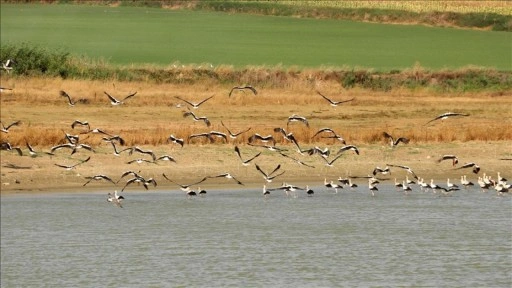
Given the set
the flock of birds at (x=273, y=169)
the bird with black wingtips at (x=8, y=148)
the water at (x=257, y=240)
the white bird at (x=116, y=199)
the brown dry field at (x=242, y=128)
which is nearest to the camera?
the water at (x=257, y=240)

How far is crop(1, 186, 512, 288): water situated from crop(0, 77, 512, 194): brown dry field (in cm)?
113

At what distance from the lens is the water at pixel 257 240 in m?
23.2

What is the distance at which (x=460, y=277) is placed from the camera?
23.6 meters

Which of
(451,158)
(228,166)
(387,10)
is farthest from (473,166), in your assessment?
(387,10)

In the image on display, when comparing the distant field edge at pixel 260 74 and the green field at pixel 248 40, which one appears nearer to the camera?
the distant field edge at pixel 260 74

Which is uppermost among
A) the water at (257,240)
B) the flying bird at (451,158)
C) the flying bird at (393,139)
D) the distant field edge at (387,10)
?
the distant field edge at (387,10)

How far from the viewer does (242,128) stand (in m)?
34.6

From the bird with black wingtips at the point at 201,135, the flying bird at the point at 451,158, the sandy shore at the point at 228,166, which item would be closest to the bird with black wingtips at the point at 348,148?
the sandy shore at the point at 228,166

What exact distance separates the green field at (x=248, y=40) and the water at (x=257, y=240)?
64.5 feet

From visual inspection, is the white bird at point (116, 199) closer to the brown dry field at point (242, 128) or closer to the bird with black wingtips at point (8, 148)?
the brown dry field at point (242, 128)

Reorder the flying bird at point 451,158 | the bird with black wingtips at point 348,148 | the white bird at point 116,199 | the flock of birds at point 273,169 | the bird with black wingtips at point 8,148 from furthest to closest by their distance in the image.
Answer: the flying bird at point 451,158 < the bird with black wingtips at point 348,148 < the bird with black wingtips at point 8,148 < the flock of birds at point 273,169 < the white bird at point 116,199

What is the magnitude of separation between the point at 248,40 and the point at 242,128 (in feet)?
89.3

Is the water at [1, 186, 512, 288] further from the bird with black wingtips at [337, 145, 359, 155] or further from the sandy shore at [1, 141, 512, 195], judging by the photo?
the bird with black wingtips at [337, 145, 359, 155]

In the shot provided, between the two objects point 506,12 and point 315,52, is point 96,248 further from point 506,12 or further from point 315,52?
point 506,12
